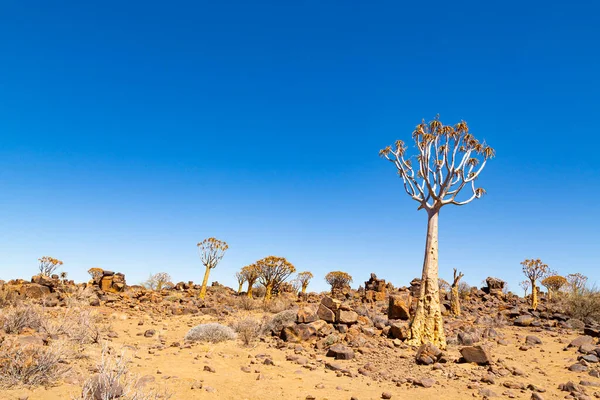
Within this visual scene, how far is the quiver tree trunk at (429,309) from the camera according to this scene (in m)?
12.1

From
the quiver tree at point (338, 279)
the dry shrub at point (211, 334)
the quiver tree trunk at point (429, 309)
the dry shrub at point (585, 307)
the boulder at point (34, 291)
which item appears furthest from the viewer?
the quiver tree at point (338, 279)

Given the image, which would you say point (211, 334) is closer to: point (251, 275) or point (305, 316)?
point (305, 316)

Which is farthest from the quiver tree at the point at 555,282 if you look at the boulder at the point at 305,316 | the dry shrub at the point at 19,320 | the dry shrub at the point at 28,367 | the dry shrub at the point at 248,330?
the dry shrub at the point at 28,367

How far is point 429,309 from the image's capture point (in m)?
12.3

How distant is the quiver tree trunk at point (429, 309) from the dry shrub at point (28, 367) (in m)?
9.77

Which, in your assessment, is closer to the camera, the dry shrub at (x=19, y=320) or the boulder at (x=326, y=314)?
the dry shrub at (x=19, y=320)

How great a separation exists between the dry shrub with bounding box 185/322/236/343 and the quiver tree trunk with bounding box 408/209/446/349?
6013 millimetres

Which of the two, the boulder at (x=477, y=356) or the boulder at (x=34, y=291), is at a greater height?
the boulder at (x=477, y=356)

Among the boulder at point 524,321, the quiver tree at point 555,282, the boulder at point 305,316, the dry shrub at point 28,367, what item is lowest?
the dry shrub at point 28,367

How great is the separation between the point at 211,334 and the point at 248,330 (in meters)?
1.24

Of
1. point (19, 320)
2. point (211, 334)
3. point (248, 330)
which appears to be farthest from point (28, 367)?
point (248, 330)

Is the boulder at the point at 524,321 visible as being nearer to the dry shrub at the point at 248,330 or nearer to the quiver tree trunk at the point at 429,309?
the quiver tree trunk at the point at 429,309

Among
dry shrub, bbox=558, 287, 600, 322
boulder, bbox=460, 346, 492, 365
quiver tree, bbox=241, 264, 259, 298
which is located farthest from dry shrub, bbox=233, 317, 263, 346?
quiver tree, bbox=241, 264, 259, 298

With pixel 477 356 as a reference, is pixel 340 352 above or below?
below
